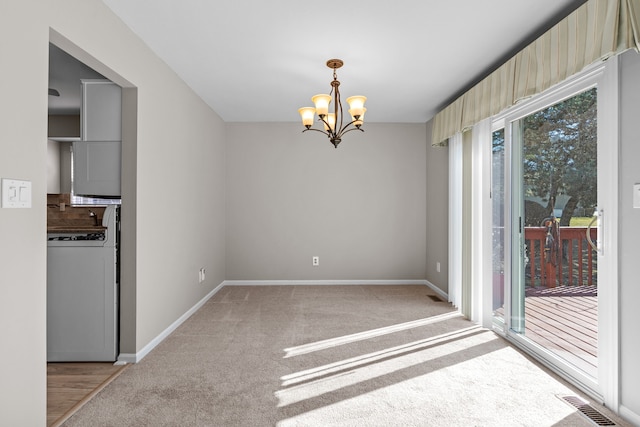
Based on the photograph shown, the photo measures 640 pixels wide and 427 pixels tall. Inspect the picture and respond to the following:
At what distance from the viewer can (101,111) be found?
276 cm

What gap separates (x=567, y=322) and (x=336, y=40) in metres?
2.76

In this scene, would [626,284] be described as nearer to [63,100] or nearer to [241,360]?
[241,360]

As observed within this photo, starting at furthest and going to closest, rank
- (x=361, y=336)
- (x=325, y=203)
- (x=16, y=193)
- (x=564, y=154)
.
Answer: (x=325, y=203) < (x=361, y=336) < (x=564, y=154) < (x=16, y=193)

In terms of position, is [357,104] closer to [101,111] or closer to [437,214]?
[101,111]

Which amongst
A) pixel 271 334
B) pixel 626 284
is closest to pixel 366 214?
pixel 271 334

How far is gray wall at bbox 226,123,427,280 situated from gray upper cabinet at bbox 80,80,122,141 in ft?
8.34

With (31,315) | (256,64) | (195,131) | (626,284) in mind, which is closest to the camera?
(31,315)

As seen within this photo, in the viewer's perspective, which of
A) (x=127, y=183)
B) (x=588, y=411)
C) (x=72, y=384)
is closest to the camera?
(x=588, y=411)

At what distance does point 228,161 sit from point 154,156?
2.32 m

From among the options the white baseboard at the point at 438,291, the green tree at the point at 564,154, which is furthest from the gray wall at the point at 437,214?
the green tree at the point at 564,154

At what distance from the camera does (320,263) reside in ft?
17.6

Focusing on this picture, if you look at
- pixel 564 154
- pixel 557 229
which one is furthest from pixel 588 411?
pixel 564 154

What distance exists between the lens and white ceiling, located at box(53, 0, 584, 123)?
2.29 metres

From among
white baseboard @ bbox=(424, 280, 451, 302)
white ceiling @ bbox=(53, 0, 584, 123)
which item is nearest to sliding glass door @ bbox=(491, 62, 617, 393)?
white ceiling @ bbox=(53, 0, 584, 123)
